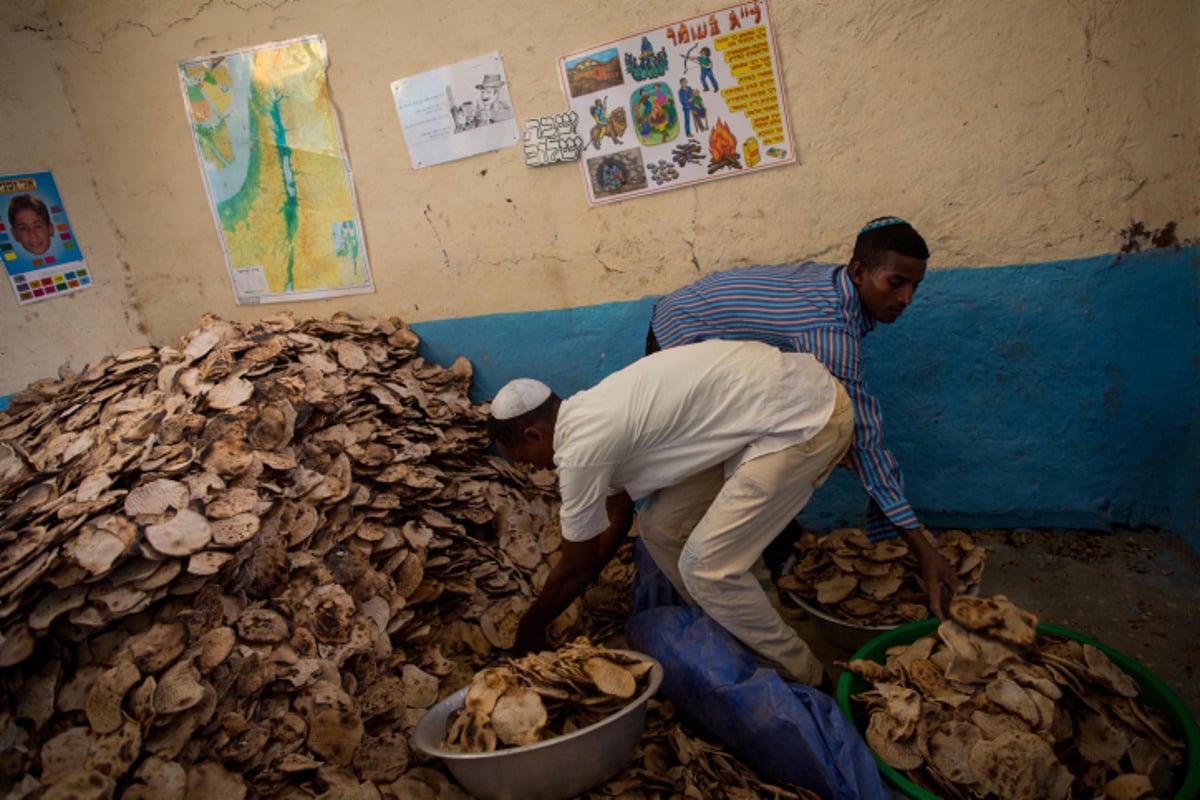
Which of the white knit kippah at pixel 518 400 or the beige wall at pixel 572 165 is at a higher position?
the beige wall at pixel 572 165

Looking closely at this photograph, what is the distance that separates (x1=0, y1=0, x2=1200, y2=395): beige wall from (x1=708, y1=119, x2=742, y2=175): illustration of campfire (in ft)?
0.28

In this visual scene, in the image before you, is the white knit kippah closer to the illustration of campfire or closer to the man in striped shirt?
the man in striped shirt

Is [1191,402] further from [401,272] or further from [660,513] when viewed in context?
[401,272]

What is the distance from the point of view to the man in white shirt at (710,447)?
2070mm

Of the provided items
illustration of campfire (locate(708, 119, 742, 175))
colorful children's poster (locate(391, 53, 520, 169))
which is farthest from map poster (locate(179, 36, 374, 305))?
illustration of campfire (locate(708, 119, 742, 175))

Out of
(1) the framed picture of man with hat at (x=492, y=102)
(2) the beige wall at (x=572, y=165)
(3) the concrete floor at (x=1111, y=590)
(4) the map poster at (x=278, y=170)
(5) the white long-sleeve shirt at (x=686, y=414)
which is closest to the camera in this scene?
(5) the white long-sleeve shirt at (x=686, y=414)

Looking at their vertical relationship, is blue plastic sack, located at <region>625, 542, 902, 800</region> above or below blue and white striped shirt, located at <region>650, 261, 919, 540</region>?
below

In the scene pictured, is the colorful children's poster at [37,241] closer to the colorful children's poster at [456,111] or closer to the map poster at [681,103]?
the colorful children's poster at [456,111]

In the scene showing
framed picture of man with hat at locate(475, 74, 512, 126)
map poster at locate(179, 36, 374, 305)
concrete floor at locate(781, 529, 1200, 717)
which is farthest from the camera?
map poster at locate(179, 36, 374, 305)

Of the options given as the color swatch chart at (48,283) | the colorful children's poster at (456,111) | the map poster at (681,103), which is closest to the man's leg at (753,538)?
the map poster at (681,103)

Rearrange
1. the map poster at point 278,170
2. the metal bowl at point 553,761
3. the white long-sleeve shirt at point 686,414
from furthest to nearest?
the map poster at point 278,170 → the white long-sleeve shirt at point 686,414 → the metal bowl at point 553,761

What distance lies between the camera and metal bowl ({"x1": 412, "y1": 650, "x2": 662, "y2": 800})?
69.9 inches

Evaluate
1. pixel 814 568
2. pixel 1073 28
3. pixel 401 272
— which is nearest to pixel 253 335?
pixel 401 272

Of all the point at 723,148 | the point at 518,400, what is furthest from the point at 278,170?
the point at 518,400
